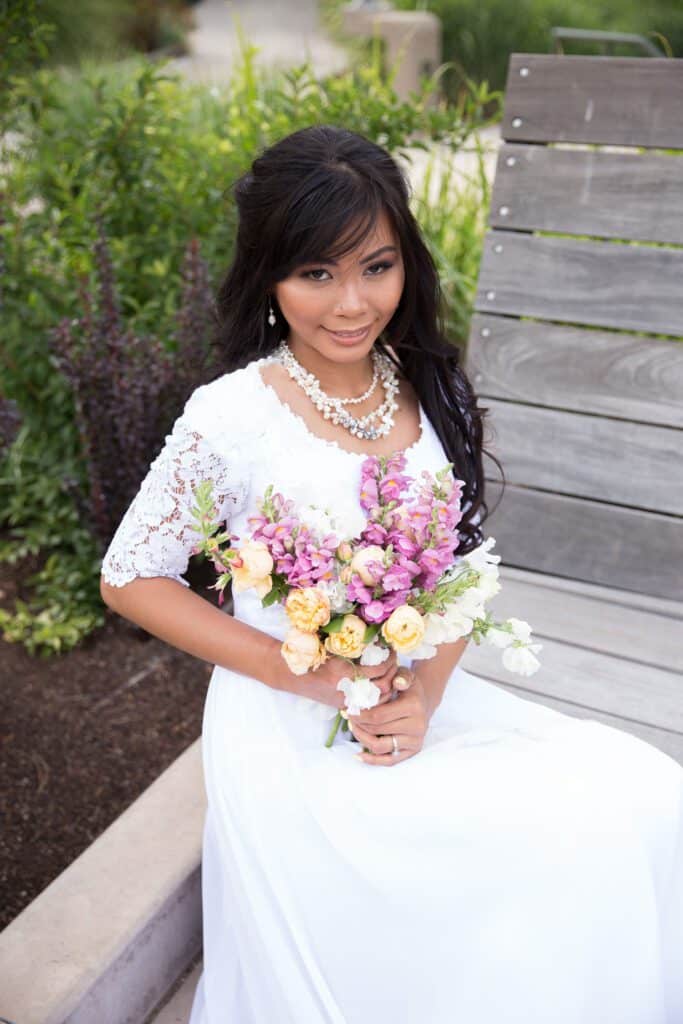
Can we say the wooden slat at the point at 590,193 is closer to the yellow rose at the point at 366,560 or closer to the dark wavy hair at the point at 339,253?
the dark wavy hair at the point at 339,253

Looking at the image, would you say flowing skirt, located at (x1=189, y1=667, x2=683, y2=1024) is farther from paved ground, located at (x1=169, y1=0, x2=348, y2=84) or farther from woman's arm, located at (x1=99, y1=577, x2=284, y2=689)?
paved ground, located at (x1=169, y1=0, x2=348, y2=84)

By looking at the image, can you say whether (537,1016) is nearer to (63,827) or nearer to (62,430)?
(63,827)

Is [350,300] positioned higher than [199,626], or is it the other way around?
[350,300]

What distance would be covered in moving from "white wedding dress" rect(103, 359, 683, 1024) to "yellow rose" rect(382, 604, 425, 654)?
17cm

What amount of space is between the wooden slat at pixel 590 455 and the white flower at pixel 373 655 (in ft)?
3.82

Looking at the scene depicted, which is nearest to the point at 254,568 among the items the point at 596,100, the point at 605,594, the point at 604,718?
the point at 604,718

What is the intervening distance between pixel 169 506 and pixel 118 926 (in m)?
0.78

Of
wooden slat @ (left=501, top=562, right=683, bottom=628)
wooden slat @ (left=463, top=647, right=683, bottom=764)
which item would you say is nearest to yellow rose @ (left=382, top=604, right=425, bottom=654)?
wooden slat @ (left=463, top=647, right=683, bottom=764)

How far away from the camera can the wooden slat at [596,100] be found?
250cm

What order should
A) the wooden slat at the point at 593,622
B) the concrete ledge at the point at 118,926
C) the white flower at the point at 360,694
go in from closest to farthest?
the white flower at the point at 360,694 → the concrete ledge at the point at 118,926 → the wooden slat at the point at 593,622

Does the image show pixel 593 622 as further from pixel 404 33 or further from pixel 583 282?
pixel 404 33

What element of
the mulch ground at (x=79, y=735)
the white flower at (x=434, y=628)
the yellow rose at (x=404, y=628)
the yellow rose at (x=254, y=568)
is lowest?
the mulch ground at (x=79, y=735)

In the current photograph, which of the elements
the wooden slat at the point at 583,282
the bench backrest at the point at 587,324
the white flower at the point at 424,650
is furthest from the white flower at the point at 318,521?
the wooden slat at the point at 583,282

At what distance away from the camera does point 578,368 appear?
8.84ft
